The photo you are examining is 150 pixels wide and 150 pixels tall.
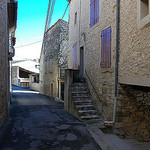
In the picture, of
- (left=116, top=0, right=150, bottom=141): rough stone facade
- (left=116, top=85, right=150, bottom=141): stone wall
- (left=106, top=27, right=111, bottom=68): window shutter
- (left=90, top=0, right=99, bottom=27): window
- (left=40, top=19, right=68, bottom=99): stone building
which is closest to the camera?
(left=116, top=0, right=150, bottom=141): rough stone facade

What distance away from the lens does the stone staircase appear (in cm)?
671

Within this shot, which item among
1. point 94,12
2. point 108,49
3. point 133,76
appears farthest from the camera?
point 94,12

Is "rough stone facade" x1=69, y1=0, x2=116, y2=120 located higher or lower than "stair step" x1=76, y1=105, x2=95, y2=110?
higher

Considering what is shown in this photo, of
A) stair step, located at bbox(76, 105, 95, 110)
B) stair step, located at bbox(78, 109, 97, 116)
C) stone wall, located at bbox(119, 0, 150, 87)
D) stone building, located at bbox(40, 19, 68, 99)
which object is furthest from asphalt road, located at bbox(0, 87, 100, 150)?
stone building, located at bbox(40, 19, 68, 99)

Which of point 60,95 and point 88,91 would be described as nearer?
point 88,91

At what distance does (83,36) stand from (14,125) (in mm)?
5907

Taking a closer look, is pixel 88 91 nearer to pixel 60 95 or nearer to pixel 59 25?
pixel 60 95

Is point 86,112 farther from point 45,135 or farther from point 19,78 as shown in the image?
point 19,78

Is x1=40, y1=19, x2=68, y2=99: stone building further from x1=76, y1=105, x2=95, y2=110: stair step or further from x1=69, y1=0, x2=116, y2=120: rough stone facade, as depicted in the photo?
x1=76, y1=105, x2=95, y2=110: stair step

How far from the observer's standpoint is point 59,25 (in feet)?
50.0

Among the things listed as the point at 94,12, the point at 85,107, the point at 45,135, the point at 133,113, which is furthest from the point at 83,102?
the point at 94,12

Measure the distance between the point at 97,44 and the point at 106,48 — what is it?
3.31ft

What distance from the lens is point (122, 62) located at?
17.5 ft

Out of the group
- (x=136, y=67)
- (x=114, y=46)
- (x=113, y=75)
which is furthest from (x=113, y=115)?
(x=114, y=46)
